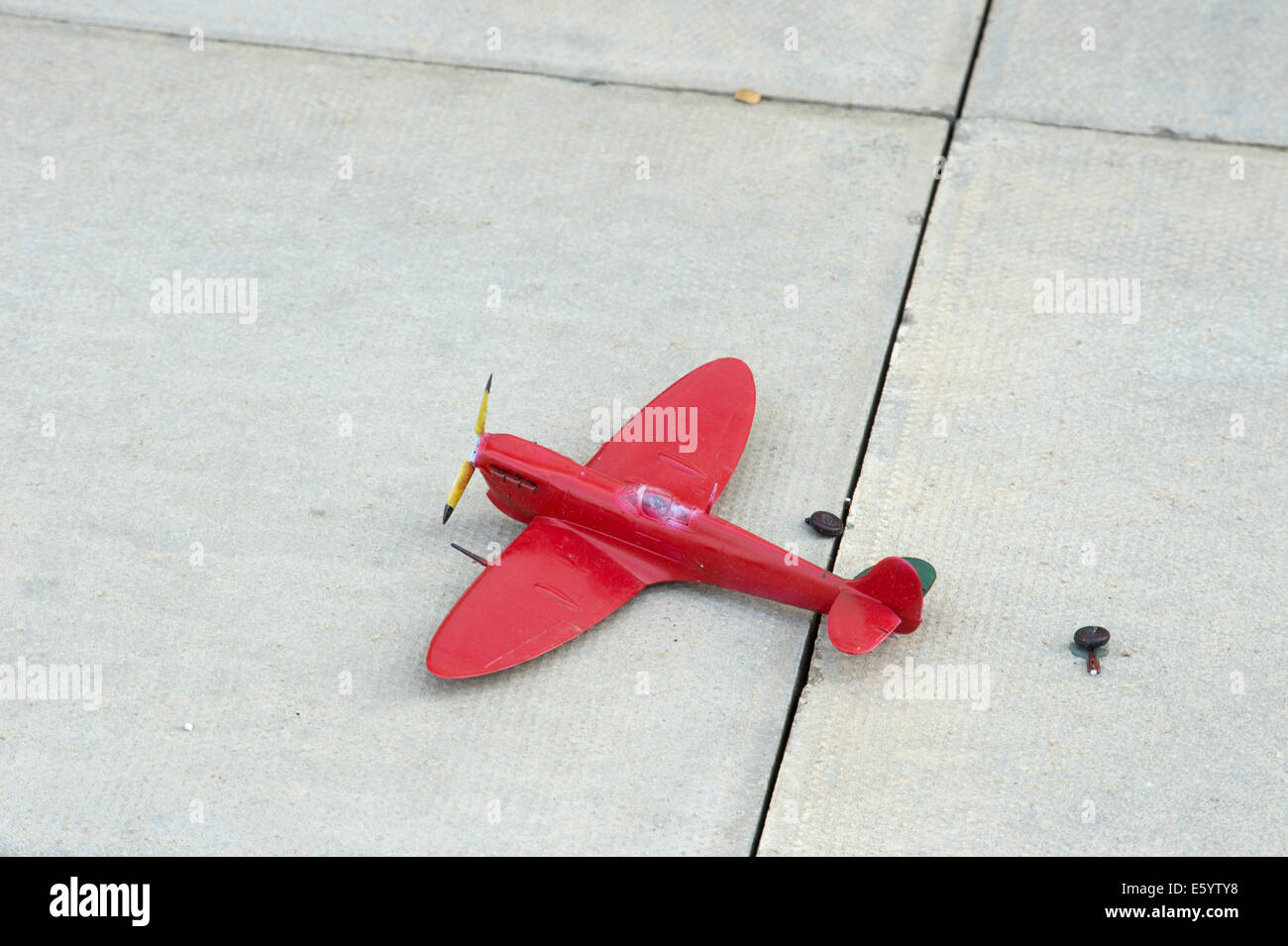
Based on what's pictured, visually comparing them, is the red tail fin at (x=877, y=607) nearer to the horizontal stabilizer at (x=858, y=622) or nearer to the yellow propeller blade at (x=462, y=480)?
the horizontal stabilizer at (x=858, y=622)

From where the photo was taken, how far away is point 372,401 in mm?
5723

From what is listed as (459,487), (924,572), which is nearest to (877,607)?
(924,572)

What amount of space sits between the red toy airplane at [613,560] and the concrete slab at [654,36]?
2.81m

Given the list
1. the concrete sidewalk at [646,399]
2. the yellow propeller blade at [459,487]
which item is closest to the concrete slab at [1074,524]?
the concrete sidewalk at [646,399]

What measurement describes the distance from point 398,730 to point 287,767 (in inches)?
14.6

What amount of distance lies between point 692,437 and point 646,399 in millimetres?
484

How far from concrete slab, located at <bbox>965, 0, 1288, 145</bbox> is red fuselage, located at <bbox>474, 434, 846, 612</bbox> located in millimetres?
3301

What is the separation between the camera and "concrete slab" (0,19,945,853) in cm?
451

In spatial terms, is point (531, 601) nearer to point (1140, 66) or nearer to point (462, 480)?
point (462, 480)

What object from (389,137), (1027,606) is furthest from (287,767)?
(389,137)

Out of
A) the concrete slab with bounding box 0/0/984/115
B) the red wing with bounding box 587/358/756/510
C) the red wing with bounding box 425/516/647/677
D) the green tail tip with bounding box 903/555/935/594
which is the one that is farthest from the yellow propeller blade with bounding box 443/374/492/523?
the concrete slab with bounding box 0/0/984/115

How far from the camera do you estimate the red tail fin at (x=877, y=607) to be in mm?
4516

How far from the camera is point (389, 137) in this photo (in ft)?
22.8

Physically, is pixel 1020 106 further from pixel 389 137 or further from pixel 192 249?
pixel 192 249
